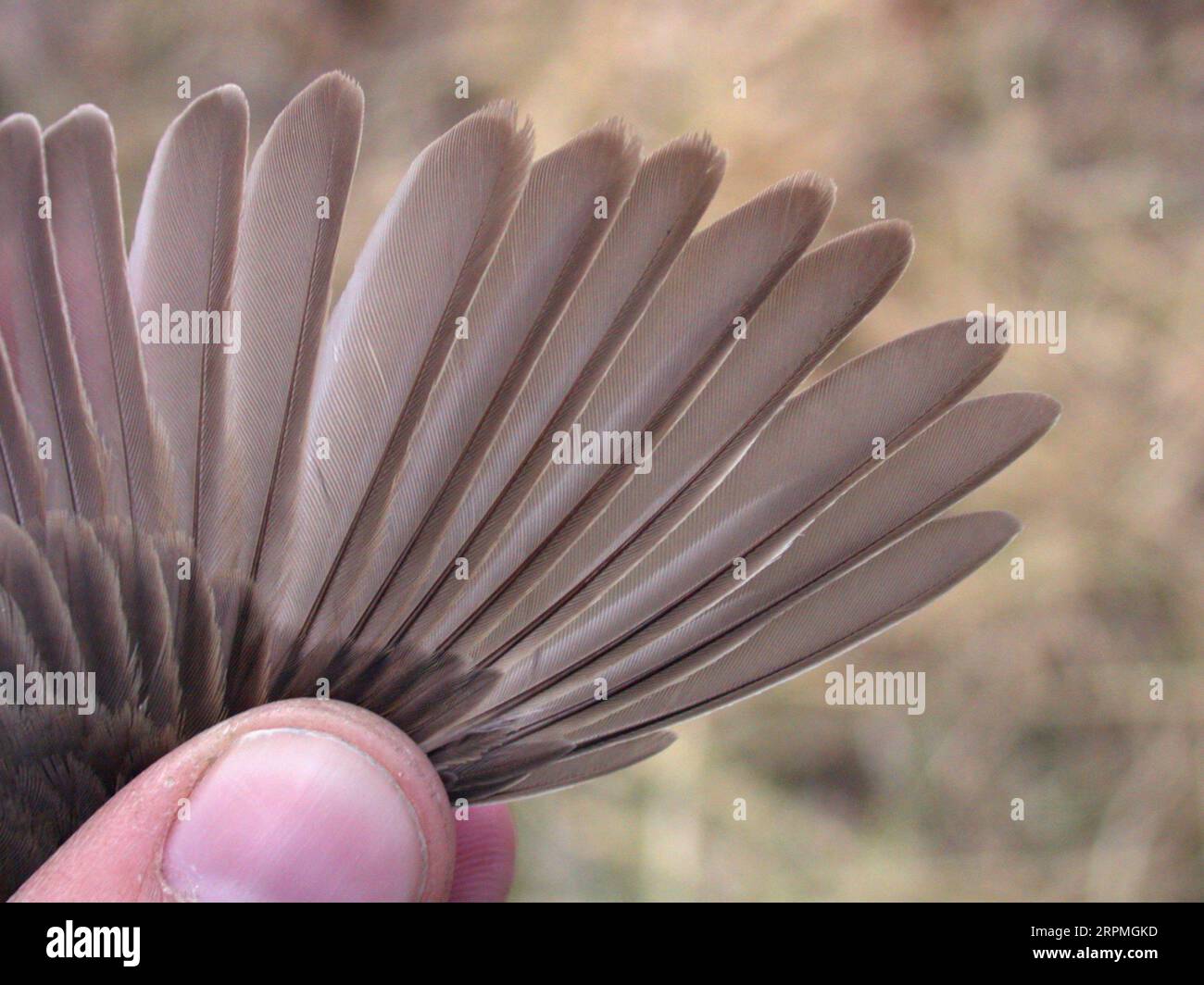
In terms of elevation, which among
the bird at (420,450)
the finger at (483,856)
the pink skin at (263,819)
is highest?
the bird at (420,450)

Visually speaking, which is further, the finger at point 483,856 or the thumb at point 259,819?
the finger at point 483,856

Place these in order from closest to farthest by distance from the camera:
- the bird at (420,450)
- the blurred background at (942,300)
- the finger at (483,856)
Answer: the bird at (420,450) < the finger at (483,856) < the blurred background at (942,300)

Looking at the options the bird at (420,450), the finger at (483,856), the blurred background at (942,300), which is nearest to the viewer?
the bird at (420,450)

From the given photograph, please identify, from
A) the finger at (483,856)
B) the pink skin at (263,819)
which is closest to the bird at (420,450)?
the pink skin at (263,819)

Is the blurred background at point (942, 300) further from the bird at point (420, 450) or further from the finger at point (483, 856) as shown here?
the bird at point (420, 450)

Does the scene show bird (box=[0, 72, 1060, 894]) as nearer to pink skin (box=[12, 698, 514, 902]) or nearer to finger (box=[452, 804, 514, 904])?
pink skin (box=[12, 698, 514, 902])

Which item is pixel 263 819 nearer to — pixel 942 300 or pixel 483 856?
pixel 483 856

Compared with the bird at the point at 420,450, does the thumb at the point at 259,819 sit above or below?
below
